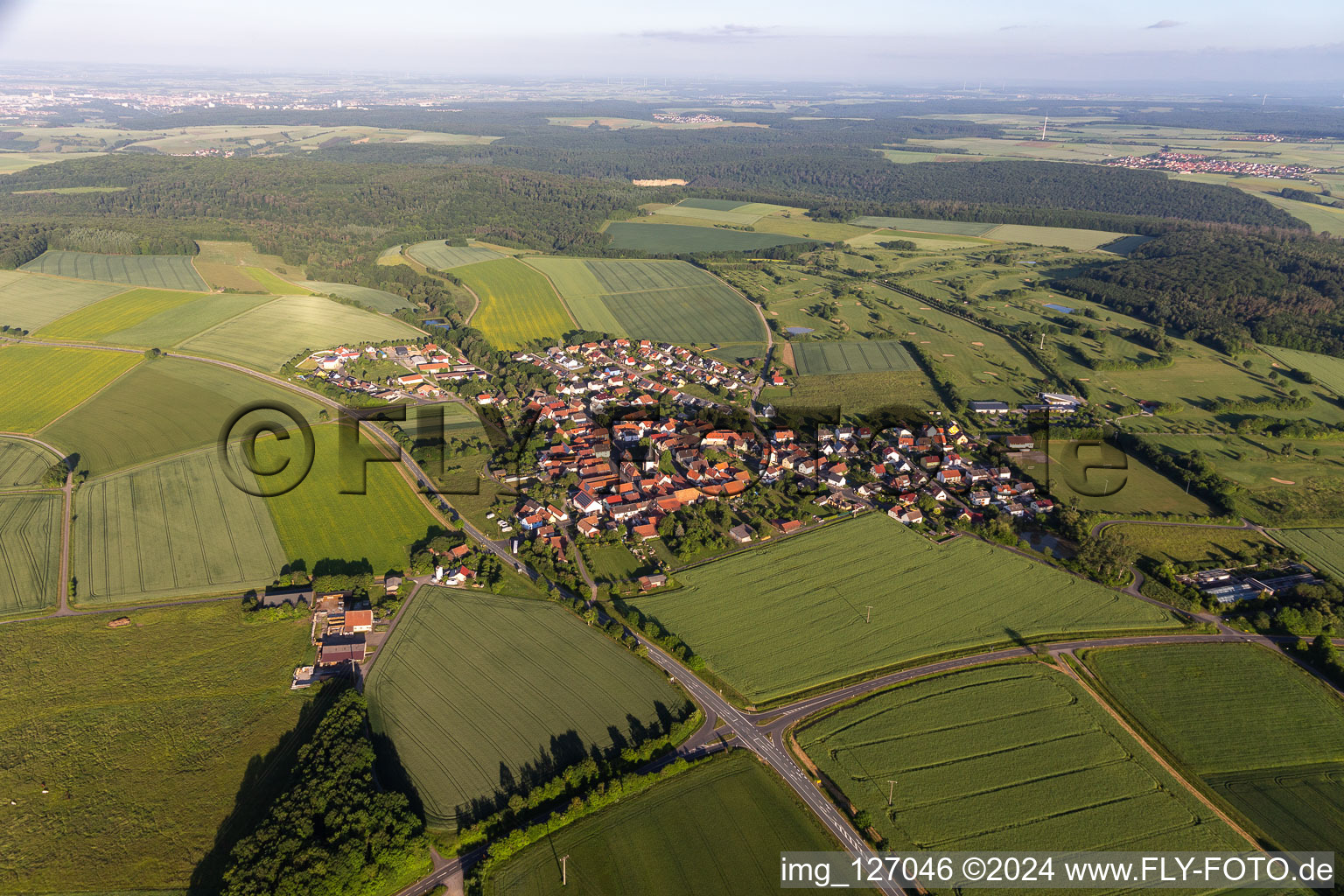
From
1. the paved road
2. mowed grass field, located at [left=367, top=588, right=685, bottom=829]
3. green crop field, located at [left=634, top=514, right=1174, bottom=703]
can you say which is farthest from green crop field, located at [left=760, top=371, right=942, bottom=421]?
mowed grass field, located at [left=367, top=588, right=685, bottom=829]

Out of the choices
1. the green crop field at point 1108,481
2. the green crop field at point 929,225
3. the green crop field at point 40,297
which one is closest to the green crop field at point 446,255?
the green crop field at point 40,297

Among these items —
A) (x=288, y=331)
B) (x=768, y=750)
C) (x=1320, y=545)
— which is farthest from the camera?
(x=288, y=331)

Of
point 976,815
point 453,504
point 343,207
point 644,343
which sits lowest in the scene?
point 976,815

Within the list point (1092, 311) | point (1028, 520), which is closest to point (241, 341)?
point (1028, 520)

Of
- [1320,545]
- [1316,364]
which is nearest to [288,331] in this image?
[1320,545]

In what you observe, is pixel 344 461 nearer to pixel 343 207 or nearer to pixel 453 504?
pixel 453 504

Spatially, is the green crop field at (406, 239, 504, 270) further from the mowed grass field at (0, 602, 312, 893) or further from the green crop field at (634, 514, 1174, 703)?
the green crop field at (634, 514, 1174, 703)

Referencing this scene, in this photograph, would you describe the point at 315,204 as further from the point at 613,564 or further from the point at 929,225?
the point at 613,564
